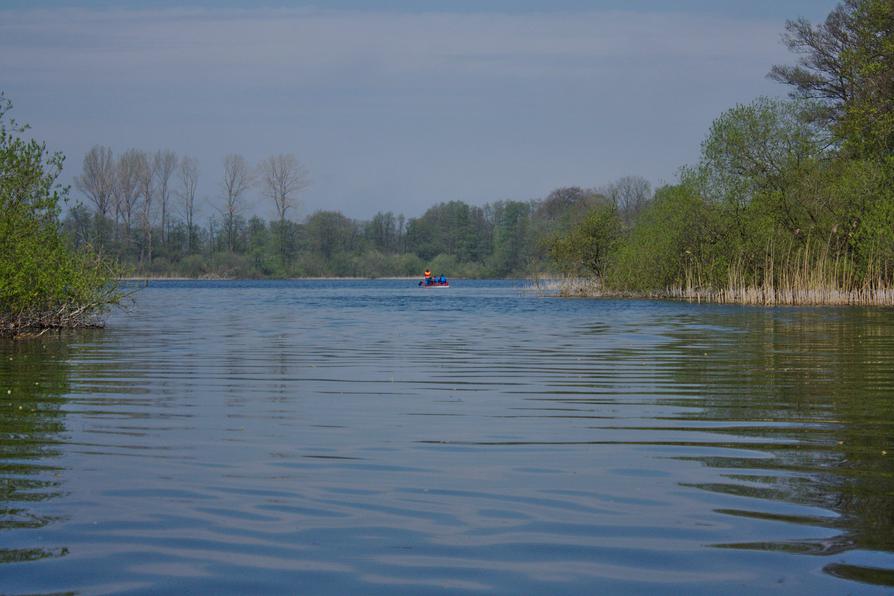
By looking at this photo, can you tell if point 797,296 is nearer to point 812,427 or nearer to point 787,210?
point 787,210

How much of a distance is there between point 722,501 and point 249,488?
9.19 ft

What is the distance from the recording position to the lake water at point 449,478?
4449mm

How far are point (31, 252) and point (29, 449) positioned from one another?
13.7m

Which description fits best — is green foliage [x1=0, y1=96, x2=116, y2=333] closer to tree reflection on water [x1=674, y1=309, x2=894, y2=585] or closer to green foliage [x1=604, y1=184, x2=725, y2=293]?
tree reflection on water [x1=674, y1=309, x2=894, y2=585]

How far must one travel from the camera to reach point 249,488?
6121 mm

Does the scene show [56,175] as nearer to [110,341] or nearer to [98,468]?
[110,341]

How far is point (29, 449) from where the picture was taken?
292 inches

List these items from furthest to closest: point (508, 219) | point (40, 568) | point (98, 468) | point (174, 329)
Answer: point (508, 219) < point (174, 329) < point (98, 468) < point (40, 568)

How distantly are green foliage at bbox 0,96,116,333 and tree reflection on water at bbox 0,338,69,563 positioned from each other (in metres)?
5.40

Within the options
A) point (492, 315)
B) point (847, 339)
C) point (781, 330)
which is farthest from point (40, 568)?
point (492, 315)

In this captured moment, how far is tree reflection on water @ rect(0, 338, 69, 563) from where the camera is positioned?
5.02 m

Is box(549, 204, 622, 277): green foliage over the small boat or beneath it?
over

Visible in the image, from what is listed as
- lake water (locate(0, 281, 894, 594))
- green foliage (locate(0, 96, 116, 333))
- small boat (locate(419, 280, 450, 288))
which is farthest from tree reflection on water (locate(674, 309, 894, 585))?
small boat (locate(419, 280, 450, 288))

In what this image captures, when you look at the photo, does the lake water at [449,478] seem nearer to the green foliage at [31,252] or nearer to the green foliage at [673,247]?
the green foliage at [31,252]
